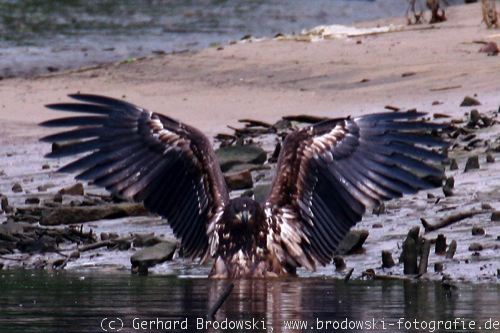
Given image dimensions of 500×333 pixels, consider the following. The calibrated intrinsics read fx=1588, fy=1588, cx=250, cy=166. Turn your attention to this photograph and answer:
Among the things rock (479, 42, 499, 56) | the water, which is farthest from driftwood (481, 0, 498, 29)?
the water

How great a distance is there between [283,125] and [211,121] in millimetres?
1564

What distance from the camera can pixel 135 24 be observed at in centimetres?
2884

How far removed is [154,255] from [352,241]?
1254mm

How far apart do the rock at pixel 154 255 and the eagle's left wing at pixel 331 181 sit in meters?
1.05

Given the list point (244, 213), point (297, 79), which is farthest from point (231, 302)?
point (297, 79)

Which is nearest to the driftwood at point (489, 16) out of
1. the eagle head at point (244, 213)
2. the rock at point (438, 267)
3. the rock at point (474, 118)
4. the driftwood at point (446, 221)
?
the rock at point (474, 118)

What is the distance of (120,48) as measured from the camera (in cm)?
2509

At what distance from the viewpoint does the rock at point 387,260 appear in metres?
9.42

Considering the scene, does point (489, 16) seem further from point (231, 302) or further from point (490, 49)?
point (231, 302)

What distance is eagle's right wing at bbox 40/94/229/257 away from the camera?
30.7ft

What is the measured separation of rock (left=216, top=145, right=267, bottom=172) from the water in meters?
9.28

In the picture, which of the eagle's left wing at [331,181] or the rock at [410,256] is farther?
the eagle's left wing at [331,181]

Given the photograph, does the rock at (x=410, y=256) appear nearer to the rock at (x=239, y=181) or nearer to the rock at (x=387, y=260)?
the rock at (x=387, y=260)

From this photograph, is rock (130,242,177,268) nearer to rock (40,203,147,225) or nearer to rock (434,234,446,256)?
rock (40,203,147,225)
